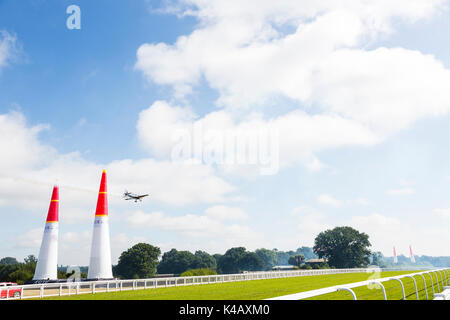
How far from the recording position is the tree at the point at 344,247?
14288cm

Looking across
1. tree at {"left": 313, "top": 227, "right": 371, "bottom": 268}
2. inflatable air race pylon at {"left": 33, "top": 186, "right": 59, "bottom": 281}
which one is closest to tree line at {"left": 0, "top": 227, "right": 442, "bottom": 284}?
tree at {"left": 313, "top": 227, "right": 371, "bottom": 268}

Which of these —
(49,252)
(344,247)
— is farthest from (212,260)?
(49,252)

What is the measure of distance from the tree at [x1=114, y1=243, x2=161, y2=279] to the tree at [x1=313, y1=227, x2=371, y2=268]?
64.3 metres

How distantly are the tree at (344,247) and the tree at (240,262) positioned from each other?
35.2 meters

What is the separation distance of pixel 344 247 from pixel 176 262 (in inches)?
2914

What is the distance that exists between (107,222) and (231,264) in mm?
150763

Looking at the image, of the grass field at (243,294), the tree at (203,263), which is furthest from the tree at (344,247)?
the grass field at (243,294)

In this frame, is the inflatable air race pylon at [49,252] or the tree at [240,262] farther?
the tree at [240,262]

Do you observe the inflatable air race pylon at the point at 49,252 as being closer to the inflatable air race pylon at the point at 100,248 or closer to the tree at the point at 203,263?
the inflatable air race pylon at the point at 100,248

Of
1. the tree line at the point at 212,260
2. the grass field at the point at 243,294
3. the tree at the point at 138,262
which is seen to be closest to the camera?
the grass field at the point at 243,294

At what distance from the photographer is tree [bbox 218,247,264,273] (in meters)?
179
